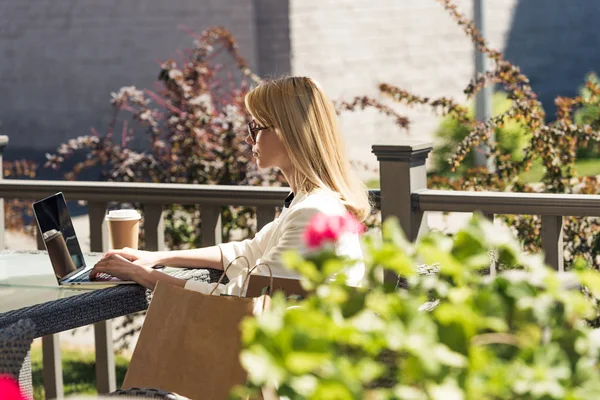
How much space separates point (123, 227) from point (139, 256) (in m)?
0.20

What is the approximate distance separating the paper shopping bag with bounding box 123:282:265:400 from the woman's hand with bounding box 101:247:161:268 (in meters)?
0.60

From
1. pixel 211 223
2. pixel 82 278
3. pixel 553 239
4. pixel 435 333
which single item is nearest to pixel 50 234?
pixel 82 278

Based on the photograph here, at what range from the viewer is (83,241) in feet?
28.3

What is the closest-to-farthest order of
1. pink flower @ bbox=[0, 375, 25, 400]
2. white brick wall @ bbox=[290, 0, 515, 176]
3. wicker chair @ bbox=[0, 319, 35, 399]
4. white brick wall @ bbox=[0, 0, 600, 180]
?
pink flower @ bbox=[0, 375, 25, 400] → wicker chair @ bbox=[0, 319, 35, 399] → white brick wall @ bbox=[290, 0, 515, 176] → white brick wall @ bbox=[0, 0, 600, 180]

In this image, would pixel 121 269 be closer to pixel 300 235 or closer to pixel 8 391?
pixel 300 235

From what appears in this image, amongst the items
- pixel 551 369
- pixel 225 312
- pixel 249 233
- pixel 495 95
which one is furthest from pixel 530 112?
pixel 495 95

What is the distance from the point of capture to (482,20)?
490 inches

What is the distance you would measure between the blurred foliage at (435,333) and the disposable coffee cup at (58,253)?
1572 mm

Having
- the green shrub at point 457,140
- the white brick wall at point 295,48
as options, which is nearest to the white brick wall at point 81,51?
the white brick wall at point 295,48

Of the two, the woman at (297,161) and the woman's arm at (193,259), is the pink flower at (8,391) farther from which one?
the woman's arm at (193,259)

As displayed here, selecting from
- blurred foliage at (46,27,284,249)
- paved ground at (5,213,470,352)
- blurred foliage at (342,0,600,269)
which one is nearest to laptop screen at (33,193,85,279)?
blurred foliage at (342,0,600,269)

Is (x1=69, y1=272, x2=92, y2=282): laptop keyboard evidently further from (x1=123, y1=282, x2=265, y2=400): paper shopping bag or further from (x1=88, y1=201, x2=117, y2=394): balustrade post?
(x1=88, y1=201, x2=117, y2=394): balustrade post

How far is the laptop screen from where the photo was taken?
2828 millimetres

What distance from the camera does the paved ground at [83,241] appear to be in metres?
5.95
